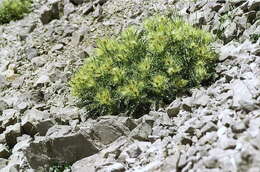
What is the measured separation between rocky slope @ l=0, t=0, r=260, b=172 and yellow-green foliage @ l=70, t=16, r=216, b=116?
0.75 ft

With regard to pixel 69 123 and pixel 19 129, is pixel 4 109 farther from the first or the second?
pixel 69 123

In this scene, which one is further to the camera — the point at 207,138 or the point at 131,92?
the point at 131,92

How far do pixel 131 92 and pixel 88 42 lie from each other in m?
2.89

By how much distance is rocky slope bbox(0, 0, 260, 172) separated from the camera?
451 cm

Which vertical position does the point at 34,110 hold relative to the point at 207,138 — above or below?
below

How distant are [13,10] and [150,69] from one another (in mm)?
5931

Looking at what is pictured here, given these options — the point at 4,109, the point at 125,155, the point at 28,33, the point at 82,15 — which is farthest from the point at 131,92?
the point at 28,33

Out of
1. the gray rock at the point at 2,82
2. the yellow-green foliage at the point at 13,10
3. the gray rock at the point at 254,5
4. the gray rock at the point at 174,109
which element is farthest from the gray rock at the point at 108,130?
the yellow-green foliage at the point at 13,10

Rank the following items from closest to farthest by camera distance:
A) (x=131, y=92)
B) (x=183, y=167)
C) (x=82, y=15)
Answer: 1. (x=183, y=167)
2. (x=131, y=92)
3. (x=82, y=15)

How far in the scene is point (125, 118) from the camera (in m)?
5.74

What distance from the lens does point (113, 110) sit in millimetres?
6211

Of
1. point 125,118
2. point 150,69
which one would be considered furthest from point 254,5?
point 125,118

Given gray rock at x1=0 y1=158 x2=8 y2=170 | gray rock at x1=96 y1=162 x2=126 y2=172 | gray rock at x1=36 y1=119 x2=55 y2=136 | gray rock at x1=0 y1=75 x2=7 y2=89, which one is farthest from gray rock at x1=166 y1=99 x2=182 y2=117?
gray rock at x1=0 y1=75 x2=7 y2=89

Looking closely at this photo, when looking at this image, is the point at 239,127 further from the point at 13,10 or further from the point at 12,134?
the point at 13,10
